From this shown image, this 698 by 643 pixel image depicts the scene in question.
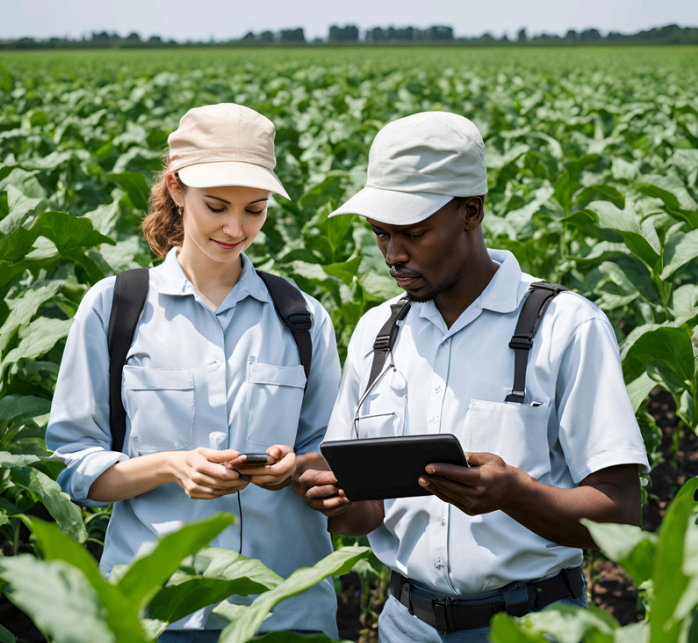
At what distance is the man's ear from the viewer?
217cm

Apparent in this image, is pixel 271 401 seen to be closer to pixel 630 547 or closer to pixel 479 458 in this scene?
pixel 479 458

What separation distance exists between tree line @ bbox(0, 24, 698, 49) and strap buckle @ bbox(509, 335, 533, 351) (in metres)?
87.8

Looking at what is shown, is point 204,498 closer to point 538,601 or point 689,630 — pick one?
point 538,601

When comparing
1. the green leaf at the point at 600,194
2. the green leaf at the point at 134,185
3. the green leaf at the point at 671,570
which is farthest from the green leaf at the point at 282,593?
the green leaf at the point at 134,185

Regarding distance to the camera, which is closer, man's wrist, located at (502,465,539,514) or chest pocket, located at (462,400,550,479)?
man's wrist, located at (502,465,539,514)

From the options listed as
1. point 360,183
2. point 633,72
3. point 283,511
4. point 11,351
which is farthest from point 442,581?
point 633,72

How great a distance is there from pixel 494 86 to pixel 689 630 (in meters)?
21.2

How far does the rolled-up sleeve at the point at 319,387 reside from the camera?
2447 millimetres

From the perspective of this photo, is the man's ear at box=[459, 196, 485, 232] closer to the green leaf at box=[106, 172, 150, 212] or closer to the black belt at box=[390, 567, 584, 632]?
the black belt at box=[390, 567, 584, 632]

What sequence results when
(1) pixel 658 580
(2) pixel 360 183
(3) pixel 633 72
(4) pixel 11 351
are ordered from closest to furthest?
1. (1) pixel 658 580
2. (4) pixel 11 351
3. (2) pixel 360 183
4. (3) pixel 633 72

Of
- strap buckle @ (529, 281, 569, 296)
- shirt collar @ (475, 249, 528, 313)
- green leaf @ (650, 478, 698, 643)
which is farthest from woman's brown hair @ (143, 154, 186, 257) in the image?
green leaf @ (650, 478, 698, 643)

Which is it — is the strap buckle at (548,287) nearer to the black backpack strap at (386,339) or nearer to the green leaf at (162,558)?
the black backpack strap at (386,339)

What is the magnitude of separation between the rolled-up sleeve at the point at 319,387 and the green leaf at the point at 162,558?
Result: 4.61 feet

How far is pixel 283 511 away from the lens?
229cm
